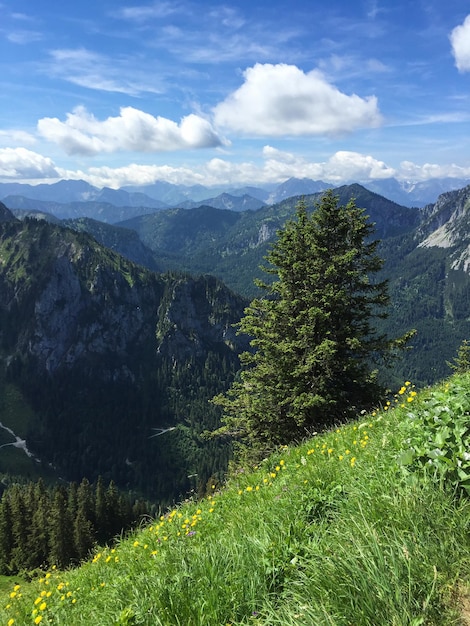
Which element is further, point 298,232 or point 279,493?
point 298,232

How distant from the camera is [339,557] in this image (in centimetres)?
317

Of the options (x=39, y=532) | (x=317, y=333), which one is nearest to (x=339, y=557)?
(x=317, y=333)

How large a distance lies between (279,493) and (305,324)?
1565 cm

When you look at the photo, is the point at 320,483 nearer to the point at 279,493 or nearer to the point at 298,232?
the point at 279,493

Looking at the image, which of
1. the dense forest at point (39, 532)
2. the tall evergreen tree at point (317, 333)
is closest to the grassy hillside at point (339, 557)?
the tall evergreen tree at point (317, 333)

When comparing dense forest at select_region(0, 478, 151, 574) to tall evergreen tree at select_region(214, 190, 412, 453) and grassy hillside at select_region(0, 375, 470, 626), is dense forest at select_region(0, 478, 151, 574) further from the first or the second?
grassy hillside at select_region(0, 375, 470, 626)

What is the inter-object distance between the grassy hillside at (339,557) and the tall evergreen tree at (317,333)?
14624mm

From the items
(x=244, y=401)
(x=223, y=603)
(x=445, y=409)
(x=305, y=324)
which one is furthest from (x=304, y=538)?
(x=244, y=401)

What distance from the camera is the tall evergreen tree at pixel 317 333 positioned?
20.5m

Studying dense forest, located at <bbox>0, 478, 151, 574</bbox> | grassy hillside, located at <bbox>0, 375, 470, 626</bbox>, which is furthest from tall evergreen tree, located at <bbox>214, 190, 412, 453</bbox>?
dense forest, located at <bbox>0, 478, 151, 574</bbox>

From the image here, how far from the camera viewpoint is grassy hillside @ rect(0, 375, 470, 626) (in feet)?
9.18

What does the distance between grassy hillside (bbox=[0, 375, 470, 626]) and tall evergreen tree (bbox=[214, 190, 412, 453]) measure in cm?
1462

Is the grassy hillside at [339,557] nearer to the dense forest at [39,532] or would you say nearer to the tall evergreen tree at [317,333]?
the tall evergreen tree at [317,333]

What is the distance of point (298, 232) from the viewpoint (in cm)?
2352
